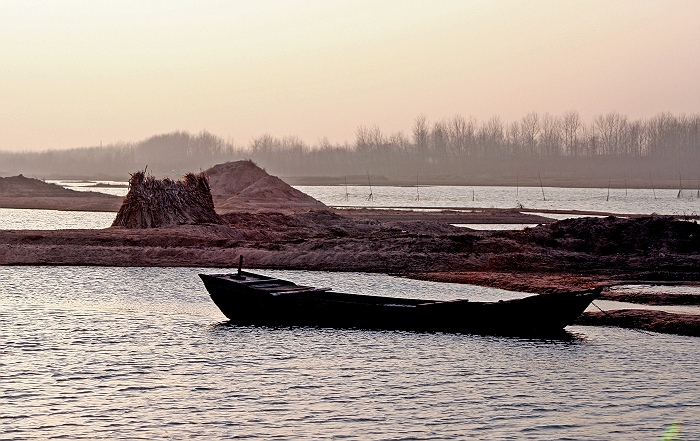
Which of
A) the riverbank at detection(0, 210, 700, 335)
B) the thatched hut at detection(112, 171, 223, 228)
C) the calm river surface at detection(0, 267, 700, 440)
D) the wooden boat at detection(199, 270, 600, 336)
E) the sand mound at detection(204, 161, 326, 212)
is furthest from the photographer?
the sand mound at detection(204, 161, 326, 212)

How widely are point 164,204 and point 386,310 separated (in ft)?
99.5

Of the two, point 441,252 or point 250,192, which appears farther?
point 250,192

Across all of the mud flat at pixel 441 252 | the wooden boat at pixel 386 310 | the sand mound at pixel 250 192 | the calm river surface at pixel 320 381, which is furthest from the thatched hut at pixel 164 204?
the wooden boat at pixel 386 310

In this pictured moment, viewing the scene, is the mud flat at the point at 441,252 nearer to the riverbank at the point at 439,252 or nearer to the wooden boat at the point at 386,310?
the riverbank at the point at 439,252

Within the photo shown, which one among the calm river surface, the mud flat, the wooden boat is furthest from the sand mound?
the calm river surface

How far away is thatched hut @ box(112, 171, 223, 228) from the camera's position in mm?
52438

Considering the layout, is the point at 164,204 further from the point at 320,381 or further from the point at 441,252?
the point at 320,381

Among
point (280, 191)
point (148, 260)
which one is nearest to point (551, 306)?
point (148, 260)

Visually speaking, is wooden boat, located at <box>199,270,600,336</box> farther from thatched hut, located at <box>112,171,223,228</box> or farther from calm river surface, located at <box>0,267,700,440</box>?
thatched hut, located at <box>112,171,223,228</box>

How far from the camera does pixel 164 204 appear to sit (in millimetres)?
53250

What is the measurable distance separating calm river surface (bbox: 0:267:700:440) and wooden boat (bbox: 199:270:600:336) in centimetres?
43

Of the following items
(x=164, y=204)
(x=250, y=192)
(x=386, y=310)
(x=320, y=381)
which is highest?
(x=250, y=192)

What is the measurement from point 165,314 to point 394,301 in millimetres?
6377

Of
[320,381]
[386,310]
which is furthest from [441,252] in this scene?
[320,381]
